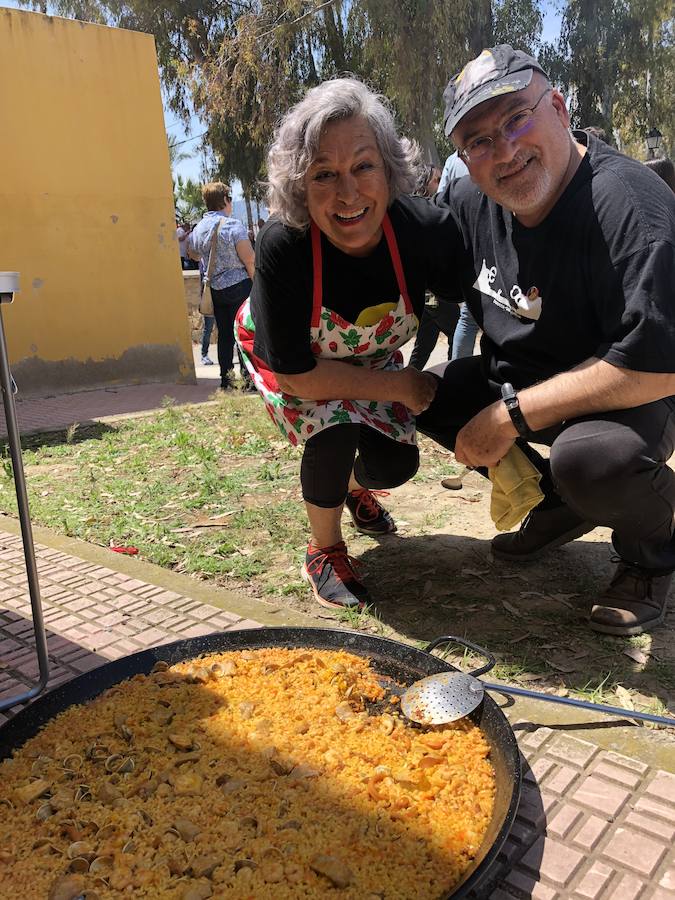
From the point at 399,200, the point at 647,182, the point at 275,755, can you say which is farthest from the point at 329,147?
the point at 275,755

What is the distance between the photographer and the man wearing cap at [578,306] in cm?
199

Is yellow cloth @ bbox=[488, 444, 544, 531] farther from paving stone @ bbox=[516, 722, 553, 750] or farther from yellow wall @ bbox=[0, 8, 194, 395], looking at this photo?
yellow wall @ bbox=[0, 8, 194, 395]

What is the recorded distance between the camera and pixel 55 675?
2.34 meters

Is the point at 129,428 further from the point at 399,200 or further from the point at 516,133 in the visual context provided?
the point at 516,133

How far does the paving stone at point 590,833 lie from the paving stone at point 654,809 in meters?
0.09

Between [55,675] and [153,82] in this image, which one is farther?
[153,82]

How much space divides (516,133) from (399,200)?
488mm

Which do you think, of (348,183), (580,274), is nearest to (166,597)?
(348,183)

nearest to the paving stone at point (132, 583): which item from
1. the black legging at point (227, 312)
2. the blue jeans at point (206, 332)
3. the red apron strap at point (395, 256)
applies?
the red apron strap at point (395, 256)

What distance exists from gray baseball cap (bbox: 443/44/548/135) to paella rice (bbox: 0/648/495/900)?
150 cm

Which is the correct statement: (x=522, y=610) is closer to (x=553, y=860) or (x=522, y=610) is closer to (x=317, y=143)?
(x=553, y=860)

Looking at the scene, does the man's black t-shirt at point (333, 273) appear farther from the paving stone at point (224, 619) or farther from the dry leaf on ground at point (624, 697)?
the dry leaf on ground at point (624, 697)

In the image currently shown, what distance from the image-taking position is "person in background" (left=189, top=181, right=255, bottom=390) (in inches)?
282

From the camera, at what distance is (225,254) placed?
7.21 meters
